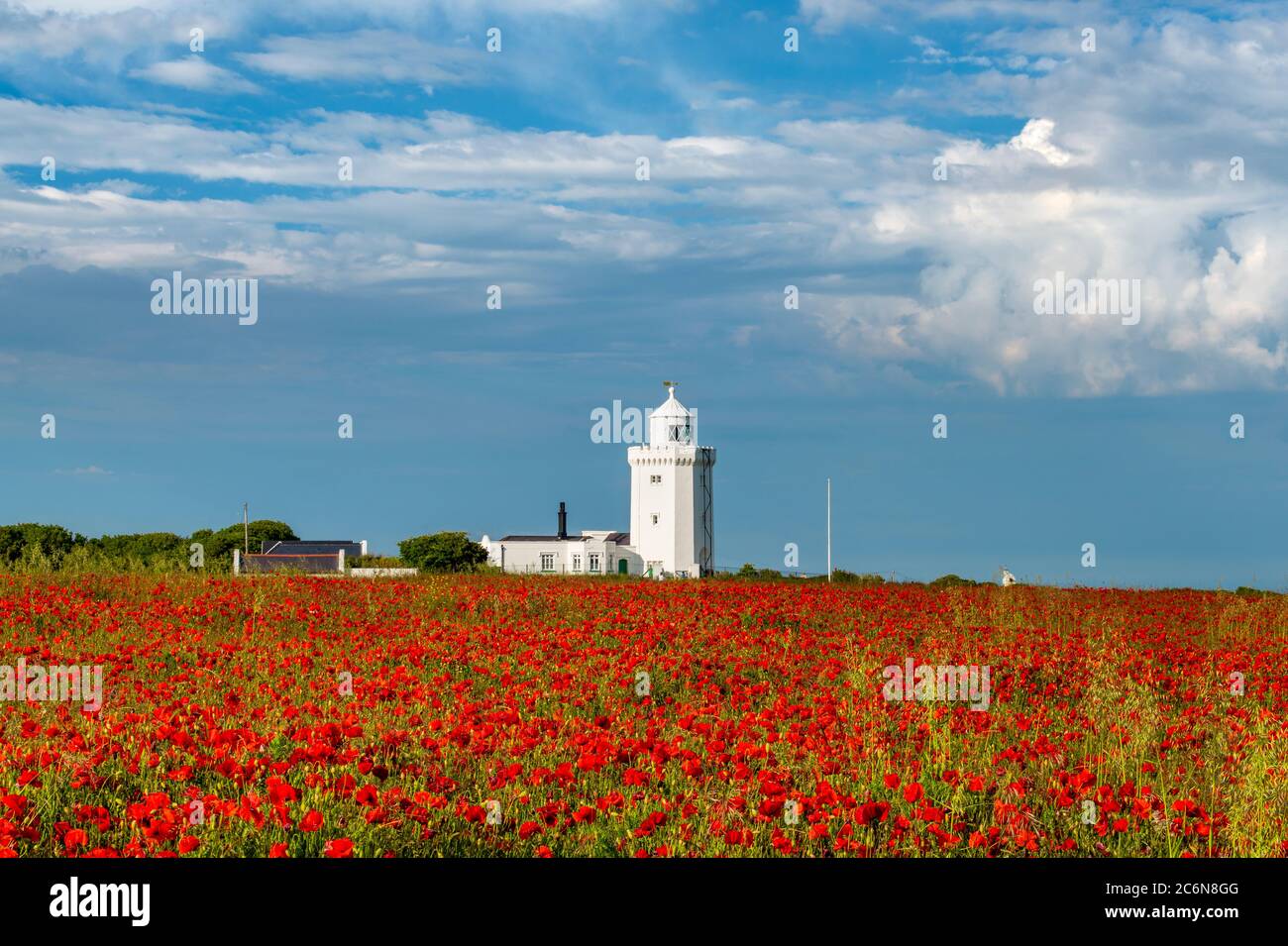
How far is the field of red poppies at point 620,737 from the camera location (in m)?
6.08

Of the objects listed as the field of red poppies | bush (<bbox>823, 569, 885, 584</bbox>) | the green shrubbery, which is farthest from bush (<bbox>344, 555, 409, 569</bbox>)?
the field of red poppies

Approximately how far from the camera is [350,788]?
6.70m

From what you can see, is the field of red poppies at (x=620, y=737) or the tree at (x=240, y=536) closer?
the field of red poppies at (x=620, y=737)

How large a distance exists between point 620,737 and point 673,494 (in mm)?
79395

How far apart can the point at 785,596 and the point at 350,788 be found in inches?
520

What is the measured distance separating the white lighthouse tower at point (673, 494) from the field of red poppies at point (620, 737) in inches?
2779

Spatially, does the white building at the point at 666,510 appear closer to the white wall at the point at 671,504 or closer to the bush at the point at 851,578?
the white wall at the point at 671,504

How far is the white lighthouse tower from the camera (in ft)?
287

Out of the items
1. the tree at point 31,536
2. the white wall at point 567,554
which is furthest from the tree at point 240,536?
the white wall at point 567,554

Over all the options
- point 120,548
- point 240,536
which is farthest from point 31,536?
point 240,536

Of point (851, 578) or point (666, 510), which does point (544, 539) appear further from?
point (851, 578)

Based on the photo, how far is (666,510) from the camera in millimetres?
87812

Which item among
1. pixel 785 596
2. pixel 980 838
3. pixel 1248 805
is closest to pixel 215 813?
pixel 980 838
